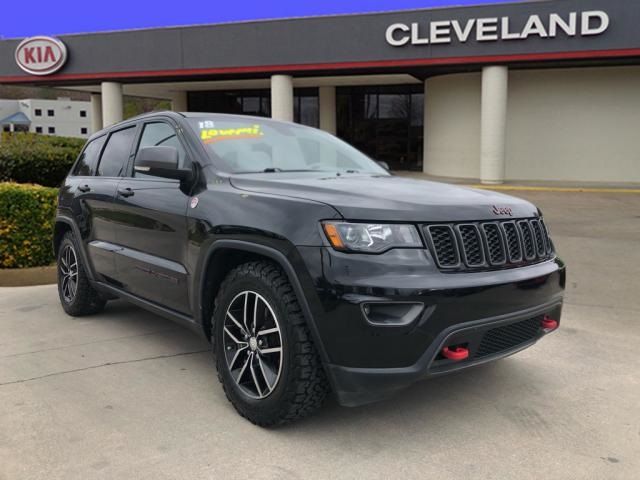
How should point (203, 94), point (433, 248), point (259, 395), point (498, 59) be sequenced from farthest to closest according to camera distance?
point (203, 94), point (498, 59), point (259, 395), point (433, 248)

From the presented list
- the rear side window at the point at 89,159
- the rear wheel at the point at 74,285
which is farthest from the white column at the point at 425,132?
the rear wheel at the point at 74,285

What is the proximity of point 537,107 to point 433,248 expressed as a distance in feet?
58.2

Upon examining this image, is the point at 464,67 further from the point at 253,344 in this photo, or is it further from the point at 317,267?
the point at 317,267

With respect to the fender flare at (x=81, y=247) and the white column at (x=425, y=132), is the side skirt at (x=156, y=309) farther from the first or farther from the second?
the white column at (x=425, y=132)

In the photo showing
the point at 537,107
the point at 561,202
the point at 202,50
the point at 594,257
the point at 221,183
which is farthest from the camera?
the point at 202,50

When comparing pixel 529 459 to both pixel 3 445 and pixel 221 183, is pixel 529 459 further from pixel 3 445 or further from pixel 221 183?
pixel 3 445

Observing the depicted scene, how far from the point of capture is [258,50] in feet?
65.0

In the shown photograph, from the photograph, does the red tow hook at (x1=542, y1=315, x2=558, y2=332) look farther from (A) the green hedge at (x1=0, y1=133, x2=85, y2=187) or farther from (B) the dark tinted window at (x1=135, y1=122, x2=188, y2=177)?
(A) the green hedge at (x1=0, y1=133, x2=85, y2=187)

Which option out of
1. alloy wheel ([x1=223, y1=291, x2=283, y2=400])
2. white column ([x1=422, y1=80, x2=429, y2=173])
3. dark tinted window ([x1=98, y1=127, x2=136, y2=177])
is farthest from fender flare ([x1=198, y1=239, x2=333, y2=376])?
white column ([x1=422, y1=80, x2=429, y2=173])

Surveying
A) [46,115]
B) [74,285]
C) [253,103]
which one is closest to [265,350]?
[74,285]

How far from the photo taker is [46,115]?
262ft

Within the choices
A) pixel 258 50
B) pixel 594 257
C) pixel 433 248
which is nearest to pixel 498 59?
pixel 258 50

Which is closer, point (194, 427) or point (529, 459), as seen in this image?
point (529, 459)

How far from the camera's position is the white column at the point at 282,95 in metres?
20.1
